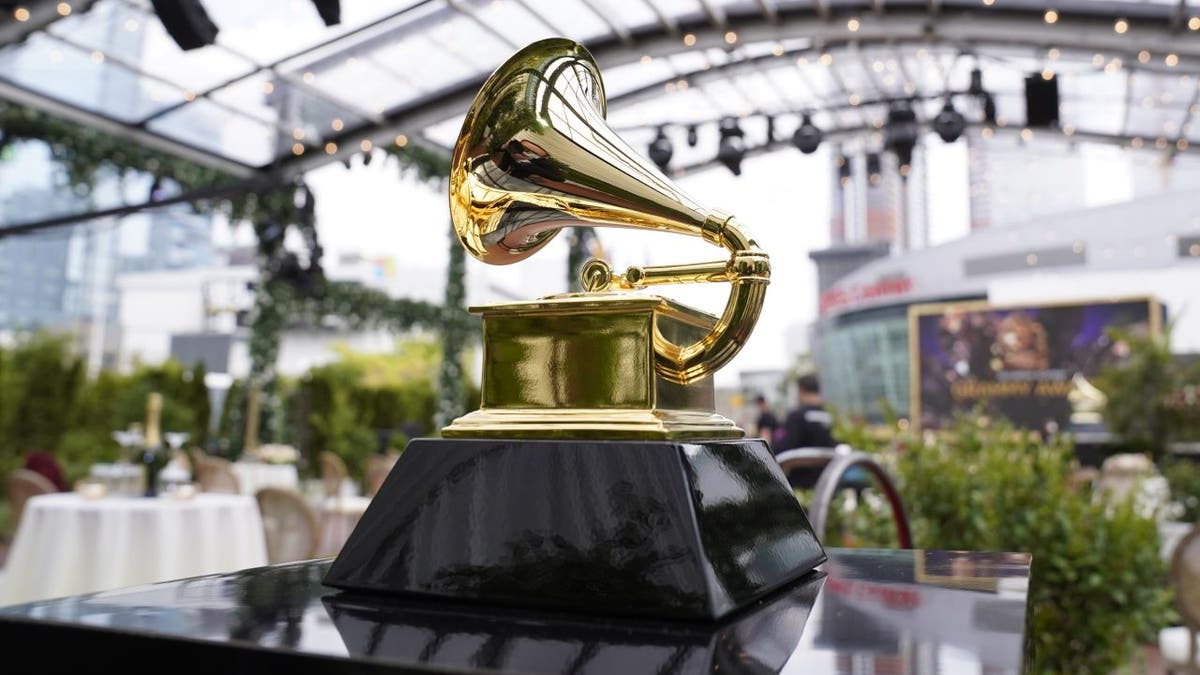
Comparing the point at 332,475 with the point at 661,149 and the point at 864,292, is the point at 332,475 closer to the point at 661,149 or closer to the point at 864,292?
the point at 661,149

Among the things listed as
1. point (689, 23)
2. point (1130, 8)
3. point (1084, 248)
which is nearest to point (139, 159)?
point (689, 23)

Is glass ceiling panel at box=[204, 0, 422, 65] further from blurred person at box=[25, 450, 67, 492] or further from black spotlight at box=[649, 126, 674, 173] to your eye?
blurred person at box=[25, 450, 67, 492]

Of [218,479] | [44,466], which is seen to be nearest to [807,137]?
[218,479]

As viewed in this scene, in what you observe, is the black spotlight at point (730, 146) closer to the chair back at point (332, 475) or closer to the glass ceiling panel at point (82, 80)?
the chair back at point (332, 475)

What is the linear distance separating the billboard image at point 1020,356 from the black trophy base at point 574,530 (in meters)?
13.8

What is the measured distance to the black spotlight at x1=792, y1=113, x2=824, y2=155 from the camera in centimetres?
885

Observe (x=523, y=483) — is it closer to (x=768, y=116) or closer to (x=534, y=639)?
(x=534, y=639)

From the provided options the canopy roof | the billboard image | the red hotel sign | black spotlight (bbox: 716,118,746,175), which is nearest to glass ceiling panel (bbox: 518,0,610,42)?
the canopy roof

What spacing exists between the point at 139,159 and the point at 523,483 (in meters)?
10.3

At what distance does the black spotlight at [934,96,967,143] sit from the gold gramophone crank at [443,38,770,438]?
854 centimetres

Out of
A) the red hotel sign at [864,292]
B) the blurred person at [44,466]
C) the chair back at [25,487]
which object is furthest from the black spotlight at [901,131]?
the red hotel sign at [864,292]

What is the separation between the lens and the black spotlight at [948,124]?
8.38 meters

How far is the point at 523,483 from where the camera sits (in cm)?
55

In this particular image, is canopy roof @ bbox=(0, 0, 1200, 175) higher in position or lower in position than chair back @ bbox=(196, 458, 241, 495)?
higher
